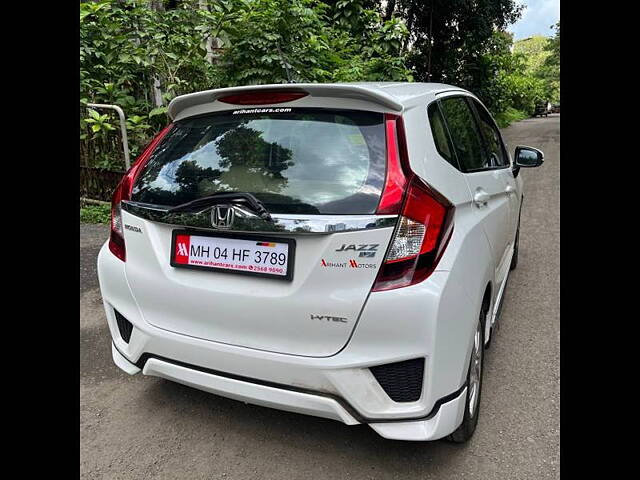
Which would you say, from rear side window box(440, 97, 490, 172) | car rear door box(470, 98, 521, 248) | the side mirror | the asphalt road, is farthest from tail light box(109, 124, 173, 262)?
the side mirror

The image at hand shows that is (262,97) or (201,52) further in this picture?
(201,52)

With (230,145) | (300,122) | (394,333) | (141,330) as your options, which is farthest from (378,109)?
(141,330)

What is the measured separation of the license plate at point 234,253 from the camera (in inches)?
72.8

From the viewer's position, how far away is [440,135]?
7.26 ft

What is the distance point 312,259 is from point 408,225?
37cm

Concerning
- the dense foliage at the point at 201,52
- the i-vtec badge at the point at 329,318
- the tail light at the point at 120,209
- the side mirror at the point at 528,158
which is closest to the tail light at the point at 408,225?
the i-vtec badge at the point at 329,318

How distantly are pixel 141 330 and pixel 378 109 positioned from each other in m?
1.40

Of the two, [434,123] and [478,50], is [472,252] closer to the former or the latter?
[434,123]

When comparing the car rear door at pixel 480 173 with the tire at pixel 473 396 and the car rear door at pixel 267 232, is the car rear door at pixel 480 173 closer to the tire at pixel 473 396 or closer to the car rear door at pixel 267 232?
the tire at pixel 473 396

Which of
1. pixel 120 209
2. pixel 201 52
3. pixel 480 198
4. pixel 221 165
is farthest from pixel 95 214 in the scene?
pixel 480 198

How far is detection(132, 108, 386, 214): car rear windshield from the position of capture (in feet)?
6.05

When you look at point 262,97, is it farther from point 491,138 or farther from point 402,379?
point 491,138

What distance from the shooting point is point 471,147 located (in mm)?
2773

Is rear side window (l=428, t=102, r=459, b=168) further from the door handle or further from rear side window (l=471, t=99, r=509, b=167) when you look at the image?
rear side window (l=471, t=99, r=509, b=167)
